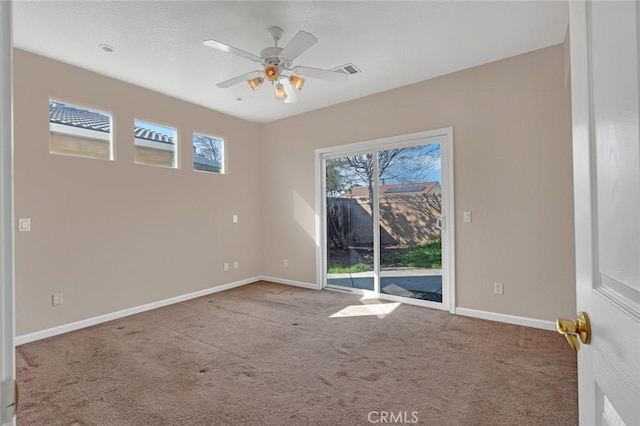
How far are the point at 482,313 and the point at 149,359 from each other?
3.43 metres

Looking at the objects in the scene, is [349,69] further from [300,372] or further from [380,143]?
[300,372]

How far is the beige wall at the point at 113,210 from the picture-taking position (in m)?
2.96

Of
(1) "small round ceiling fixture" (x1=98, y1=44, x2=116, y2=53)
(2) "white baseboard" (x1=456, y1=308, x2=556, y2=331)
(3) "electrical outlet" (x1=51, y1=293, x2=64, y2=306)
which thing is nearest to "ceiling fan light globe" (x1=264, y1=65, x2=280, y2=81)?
(1) "small round ceiling fixture" (x1=98, y1=44, x2=116, y2=53)

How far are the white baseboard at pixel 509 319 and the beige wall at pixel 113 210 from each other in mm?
3502

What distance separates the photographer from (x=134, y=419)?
5.99ft

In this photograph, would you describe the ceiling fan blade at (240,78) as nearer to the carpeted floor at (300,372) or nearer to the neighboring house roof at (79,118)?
the neighboring house roof at (79,118)

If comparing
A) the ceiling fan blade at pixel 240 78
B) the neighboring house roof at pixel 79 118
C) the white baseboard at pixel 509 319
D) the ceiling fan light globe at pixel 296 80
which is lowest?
the white baseboard at pixel 509 319

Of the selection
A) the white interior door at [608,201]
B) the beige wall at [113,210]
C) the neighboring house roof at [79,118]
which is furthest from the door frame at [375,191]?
the white interior door at [608,201]

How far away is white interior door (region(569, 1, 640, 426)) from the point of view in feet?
1.62

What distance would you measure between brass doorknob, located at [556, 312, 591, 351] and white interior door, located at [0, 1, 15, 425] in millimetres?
1120

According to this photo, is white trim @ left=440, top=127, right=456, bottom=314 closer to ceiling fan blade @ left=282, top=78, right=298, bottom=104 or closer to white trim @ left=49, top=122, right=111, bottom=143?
ceiling fan blade @ left=282, top=78, right=298, bottom=104

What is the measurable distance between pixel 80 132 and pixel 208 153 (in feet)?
5.43

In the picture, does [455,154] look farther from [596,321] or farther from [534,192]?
[596,321]

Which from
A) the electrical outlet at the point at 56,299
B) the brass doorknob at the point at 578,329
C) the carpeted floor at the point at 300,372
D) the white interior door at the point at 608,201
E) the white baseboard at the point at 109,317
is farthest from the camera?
the electrical outlet at the point at 56,299
